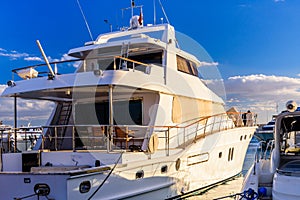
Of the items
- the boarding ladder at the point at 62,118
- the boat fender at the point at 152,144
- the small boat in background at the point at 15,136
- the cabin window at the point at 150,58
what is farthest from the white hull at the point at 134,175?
the cabin window at the point at 150,58

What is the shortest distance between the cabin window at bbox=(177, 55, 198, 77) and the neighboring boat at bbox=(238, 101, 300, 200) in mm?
4719

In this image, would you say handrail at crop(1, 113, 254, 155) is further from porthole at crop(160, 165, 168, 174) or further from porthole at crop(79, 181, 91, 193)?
porthole at crop(79, 181, 91, 193)

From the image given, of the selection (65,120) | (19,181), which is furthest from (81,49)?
(19,181)

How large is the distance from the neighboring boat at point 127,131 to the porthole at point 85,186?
20 mm

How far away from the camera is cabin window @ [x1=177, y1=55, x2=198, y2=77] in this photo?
1200 cm

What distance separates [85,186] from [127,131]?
1770mm

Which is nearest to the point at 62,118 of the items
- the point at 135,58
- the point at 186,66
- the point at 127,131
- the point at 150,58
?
the point at 135,58

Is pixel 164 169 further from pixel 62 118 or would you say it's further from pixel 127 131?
pixel 62 118

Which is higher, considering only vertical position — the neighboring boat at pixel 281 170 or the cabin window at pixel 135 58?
the cabin window at pixel 135 58

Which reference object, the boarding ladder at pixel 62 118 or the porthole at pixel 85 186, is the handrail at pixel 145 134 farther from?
the porthole at pixel 85 186

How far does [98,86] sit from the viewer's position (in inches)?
341

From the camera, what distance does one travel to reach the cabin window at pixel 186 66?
472 inches

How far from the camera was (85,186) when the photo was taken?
6.88m

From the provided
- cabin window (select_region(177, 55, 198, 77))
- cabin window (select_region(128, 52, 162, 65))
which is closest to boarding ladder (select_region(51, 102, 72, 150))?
cabin window (select_region(128, 52, 162, 65))
